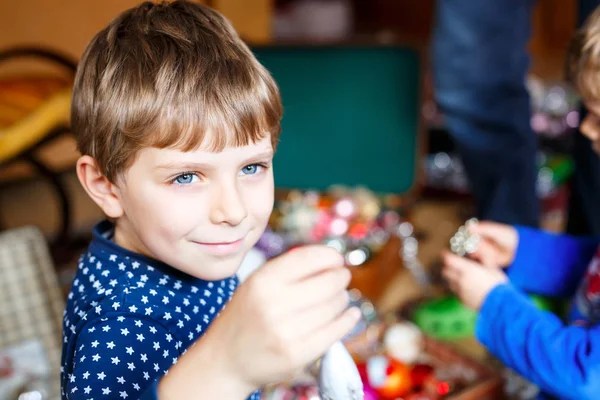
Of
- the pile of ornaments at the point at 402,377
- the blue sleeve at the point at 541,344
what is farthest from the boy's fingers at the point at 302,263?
the pile of ornaments at the point at 402,377

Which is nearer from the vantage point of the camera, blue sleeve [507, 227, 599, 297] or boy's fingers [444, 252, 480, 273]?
boy's fingers [444, 252, 480, 273]

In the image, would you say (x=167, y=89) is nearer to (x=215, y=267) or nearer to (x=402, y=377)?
(x=215, y=267)

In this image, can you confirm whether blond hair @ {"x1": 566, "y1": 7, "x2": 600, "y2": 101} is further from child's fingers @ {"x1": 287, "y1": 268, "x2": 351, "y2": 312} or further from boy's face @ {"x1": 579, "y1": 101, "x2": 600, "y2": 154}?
child's fingers @ {"x1": 287, "y1": 268, "x2": 351, "y2": 312}

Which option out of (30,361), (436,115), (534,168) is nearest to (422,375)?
(534,168)

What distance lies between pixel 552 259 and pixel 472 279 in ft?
0.73

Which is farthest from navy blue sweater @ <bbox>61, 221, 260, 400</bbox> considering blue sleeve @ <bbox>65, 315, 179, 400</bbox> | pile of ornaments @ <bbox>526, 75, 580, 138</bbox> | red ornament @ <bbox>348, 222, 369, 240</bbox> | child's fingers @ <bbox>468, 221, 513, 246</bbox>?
pile of ornaments @ <bbox>526, 75, 580, 138</bbox>

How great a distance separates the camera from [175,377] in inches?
17.4

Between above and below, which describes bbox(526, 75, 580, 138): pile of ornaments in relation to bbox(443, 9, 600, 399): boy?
below

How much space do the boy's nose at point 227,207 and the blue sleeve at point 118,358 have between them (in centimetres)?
11

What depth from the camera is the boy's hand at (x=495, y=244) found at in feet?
3.57

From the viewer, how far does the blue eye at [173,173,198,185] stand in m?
0.55

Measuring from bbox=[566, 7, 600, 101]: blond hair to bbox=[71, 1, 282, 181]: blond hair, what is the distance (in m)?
0.50

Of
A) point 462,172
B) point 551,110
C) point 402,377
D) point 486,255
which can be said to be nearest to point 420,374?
point 402,377

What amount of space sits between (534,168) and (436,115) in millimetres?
1050
